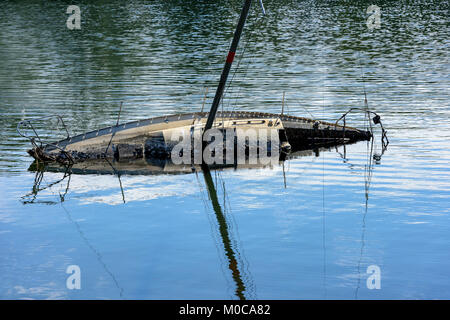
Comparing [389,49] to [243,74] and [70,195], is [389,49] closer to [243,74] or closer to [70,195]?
[243,74]

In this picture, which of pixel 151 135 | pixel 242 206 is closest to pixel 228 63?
pixel 151 135

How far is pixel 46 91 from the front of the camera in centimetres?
6944

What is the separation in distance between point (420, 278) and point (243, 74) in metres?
58.5

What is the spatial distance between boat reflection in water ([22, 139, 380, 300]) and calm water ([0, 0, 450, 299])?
0.52ft

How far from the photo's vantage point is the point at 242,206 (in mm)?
32406

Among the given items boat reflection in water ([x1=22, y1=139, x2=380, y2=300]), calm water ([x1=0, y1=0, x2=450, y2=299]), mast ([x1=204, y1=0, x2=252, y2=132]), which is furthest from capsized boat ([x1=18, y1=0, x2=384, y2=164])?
calm water ([x1=0, y1=0, x2=450, y2=299])

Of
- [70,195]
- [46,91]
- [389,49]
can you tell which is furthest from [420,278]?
[389,49]

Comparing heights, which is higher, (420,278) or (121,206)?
(420,278)

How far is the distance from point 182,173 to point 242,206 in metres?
7.51

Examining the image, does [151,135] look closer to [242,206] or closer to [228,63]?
[228,63]

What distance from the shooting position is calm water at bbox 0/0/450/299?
23562mm

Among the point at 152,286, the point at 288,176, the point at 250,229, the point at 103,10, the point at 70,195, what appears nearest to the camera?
the point at 152,286

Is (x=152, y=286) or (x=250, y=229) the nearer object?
(x=152, y=286)

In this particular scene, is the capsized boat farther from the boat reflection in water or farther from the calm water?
the calm water
